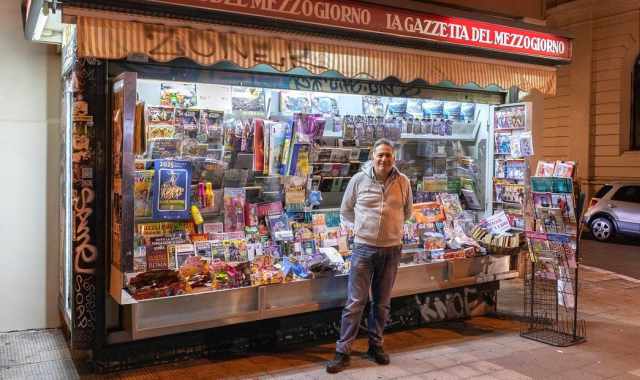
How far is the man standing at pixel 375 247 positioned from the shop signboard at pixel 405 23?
1.10m

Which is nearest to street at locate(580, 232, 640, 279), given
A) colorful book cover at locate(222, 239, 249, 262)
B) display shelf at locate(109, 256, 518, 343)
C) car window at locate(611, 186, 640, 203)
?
car window at locate(611, 186, 640, 203)

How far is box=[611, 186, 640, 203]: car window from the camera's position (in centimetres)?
1391

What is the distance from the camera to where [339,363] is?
4.69m

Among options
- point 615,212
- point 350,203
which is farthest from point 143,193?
point 615,212

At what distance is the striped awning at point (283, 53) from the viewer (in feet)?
13.0

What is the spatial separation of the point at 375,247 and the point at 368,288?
0.38 m

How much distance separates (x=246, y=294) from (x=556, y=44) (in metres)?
4.36

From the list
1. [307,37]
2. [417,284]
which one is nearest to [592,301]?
[417,284]

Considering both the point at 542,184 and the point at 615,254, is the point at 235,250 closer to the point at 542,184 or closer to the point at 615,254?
the point at 542,184

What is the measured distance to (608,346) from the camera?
5523 millimetres

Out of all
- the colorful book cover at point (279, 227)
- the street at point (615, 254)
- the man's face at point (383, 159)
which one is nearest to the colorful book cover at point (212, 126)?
the colorful book cover at point (279, 227)

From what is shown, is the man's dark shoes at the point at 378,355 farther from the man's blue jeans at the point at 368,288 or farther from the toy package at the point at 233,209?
the toy package at the point at 233,209

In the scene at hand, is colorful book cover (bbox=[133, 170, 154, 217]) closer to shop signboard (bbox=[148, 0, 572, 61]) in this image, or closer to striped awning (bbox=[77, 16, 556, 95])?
striped awning (bbox=[77, 16, 556, 95])

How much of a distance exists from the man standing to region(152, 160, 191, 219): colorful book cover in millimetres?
1502
